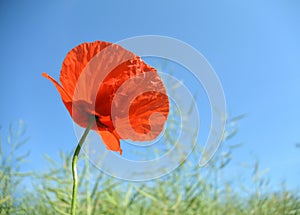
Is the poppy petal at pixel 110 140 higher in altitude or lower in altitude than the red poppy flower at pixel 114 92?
lower

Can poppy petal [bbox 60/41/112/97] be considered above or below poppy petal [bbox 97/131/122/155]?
above

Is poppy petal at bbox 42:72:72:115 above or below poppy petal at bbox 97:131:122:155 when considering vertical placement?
above

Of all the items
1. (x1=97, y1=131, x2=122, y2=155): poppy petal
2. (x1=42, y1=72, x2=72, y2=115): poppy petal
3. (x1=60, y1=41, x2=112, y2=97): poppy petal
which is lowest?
(x1=97, y1=131, x2=122, y2=155): poppy petal

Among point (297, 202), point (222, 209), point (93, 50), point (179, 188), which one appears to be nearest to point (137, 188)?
point (179, 188)

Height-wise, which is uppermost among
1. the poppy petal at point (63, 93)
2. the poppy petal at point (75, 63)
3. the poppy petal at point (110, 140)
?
the poppy petal at point (75, 63)

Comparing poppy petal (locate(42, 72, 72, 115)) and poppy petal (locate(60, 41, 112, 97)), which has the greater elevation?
poppy petal (locate(60, 41, 112, 97))

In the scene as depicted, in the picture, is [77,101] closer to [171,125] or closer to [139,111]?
[139,111]

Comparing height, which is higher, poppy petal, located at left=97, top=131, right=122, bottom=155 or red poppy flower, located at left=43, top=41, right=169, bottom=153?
red poppy flower, located at left=43, top=41, right=169, bottom=153

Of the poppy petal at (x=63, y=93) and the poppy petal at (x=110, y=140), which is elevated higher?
the poppy petal at (x=63, y=93)
